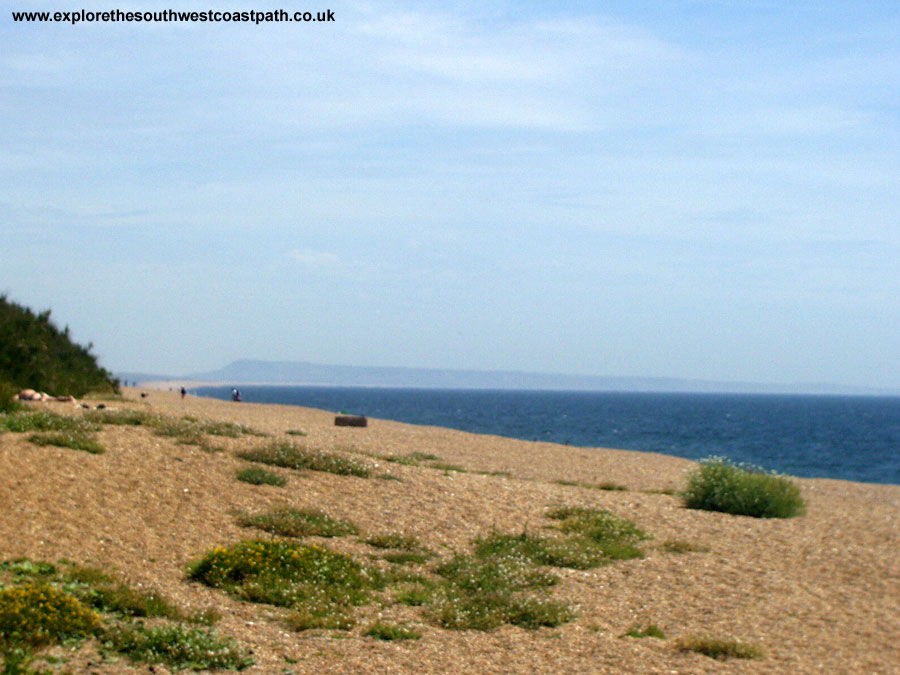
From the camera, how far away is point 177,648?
7.07 meters

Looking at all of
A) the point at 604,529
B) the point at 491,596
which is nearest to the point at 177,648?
the point at 491,596

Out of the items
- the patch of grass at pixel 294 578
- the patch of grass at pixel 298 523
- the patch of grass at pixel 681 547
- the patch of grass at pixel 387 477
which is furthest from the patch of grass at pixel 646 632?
the patch of grass at pixel 387 477

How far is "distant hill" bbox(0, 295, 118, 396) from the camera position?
81.7ft

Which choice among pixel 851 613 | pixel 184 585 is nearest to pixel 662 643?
pixel 851 613

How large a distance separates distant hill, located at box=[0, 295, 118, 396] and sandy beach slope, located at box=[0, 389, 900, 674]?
1098cm

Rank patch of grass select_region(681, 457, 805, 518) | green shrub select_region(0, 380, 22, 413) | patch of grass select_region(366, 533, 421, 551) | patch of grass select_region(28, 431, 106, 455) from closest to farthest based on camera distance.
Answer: patch of grass select_region(366, 533, 421, 551)
patch of grass select_region(28, 431, 106, 455)
green shrub select_region(0, 380, 22, 413)
patch of grass select_region(681, 457, 805, 518)

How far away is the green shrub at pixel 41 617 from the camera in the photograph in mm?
6906

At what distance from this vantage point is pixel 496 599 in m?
9.38

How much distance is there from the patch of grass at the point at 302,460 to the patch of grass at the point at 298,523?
263 centimetres

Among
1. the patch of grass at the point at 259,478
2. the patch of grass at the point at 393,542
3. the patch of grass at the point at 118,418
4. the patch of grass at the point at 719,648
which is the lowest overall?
the patch of grass at the point at 719,648

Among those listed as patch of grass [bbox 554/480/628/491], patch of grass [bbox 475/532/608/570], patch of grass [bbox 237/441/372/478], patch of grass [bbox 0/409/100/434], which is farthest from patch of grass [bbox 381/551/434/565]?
patch of grass [bbox 554/480/628/491]

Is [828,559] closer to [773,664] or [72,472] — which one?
[773,664]

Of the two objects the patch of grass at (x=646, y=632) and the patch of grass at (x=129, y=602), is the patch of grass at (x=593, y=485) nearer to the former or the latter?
the patch of grass at (x=646, y=632)

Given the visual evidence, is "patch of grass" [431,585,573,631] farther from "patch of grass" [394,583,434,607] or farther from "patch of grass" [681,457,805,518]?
"patch of grass" [681,457,805,518]
